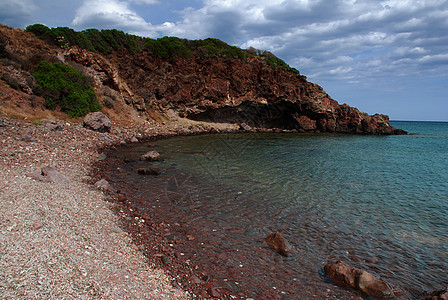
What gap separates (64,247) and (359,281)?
5.75 meters

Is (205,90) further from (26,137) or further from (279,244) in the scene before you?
(279,244)

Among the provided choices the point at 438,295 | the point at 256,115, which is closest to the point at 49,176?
the point at 438,295

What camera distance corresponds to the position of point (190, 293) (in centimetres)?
477

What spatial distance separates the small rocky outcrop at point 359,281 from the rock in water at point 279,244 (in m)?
1.06

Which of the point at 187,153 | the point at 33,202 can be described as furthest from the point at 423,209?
the point at 187,153

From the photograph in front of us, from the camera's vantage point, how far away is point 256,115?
4453cm

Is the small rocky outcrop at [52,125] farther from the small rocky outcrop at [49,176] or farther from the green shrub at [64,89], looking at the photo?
the small rocky outcrop at [49,176]

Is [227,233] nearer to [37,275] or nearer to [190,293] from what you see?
[190,293]

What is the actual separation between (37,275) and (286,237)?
5.55 metres

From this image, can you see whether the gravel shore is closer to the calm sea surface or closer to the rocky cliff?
the calm sea surface

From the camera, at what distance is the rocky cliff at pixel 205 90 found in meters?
28.2

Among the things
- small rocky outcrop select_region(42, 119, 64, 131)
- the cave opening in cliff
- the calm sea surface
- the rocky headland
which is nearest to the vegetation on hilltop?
the rocky headland

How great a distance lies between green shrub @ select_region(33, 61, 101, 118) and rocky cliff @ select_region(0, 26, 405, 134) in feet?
7.12

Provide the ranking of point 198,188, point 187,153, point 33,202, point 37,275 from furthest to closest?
point 187,153 → point 198,188 → point 33,202 → point 37,275
